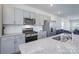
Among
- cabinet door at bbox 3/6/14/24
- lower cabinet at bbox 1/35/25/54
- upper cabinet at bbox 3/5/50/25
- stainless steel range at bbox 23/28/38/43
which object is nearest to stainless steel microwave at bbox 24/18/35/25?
upper cabinet at bbox 3/5/50/25

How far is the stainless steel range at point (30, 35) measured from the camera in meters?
2.55

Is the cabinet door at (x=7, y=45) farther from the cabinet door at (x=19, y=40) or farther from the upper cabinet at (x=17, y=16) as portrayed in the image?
the upper cabinet at (x=17, y=16)

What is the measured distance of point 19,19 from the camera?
2.71 m

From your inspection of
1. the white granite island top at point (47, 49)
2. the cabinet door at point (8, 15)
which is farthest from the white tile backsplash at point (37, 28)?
the white granite island top at point (47, 49)

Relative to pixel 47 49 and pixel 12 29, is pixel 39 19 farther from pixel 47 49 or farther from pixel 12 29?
pixel 47 49

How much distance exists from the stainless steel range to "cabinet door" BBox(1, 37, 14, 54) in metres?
0.53

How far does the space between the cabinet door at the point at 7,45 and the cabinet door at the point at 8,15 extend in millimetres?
650

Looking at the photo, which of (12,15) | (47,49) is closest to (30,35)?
(12,15)

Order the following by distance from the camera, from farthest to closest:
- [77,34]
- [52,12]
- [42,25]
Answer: [42,25], [52,12], [77,34]

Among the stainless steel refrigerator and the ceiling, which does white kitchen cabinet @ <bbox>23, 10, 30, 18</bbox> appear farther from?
the stainless steel refrigerator

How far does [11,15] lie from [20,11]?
40 centimetres

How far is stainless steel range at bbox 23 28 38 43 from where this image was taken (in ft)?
8.38
